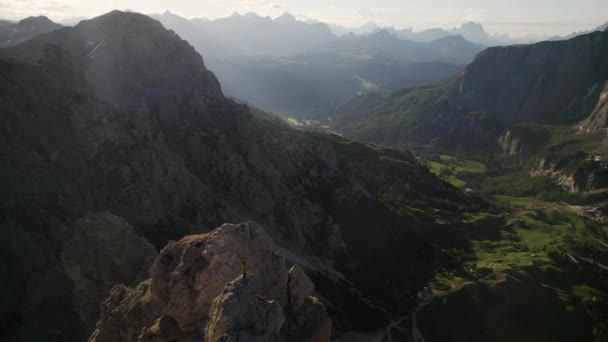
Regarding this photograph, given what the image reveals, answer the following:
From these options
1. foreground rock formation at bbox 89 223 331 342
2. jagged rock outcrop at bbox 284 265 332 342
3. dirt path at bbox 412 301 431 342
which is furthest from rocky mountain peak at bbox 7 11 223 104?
dirt path at bbox 412 301 431 342

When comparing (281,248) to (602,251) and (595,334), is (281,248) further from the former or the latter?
(602,251)

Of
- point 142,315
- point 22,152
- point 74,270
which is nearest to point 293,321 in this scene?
point 142,315

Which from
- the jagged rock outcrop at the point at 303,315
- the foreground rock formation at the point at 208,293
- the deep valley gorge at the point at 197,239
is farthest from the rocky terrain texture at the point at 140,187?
the jagged rock outcrop at the point at 303,315

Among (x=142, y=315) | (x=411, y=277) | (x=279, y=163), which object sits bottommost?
(x=411, y=277)

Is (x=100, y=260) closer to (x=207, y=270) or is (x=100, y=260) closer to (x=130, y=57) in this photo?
(x=207, y=270)

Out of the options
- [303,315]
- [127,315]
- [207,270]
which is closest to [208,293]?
[207,270]

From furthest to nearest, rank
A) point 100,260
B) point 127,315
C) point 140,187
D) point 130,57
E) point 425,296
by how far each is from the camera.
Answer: point 130,57 < point 425,296 < point 140,187 < point 100,260 < point 127,315
